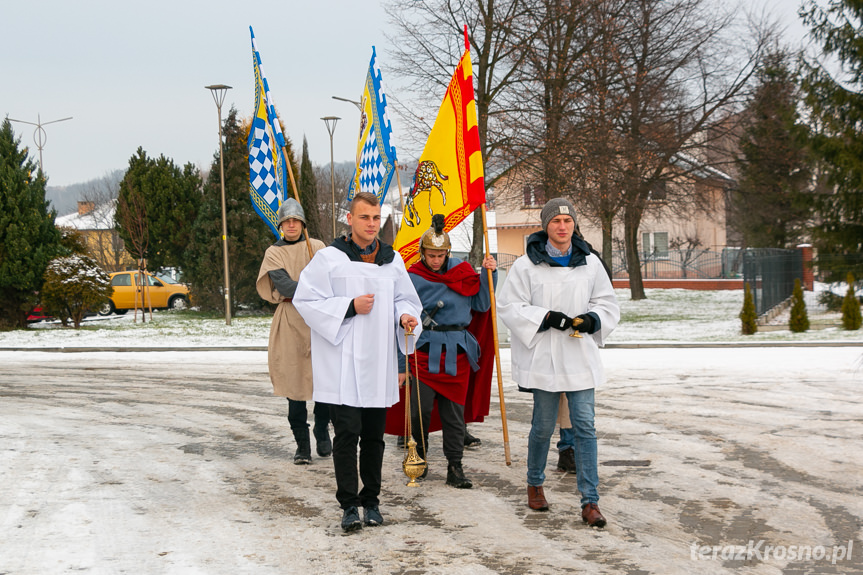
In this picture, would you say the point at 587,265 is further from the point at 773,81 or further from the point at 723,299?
the point at 773,81

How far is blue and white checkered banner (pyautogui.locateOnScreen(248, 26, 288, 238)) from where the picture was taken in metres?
8.43

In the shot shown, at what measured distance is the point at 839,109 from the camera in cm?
2431

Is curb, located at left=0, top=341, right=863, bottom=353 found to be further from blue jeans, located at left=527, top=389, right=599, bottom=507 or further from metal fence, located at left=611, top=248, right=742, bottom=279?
metal fence, located at left=611, top=248, right=742, bottom=279

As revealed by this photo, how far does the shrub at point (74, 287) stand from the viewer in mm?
25859

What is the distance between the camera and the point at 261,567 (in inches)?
187

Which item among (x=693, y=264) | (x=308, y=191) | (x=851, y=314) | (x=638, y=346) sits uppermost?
(x=308, y=191)

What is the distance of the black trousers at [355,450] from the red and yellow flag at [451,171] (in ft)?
7.56

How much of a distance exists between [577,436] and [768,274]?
19.6 m

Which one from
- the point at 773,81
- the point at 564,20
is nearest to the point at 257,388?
the point at 564,20

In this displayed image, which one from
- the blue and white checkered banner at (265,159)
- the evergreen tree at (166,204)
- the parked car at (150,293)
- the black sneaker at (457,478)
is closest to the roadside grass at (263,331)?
the parked car at (150,293)

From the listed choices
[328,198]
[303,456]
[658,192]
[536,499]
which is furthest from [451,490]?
[328,198]

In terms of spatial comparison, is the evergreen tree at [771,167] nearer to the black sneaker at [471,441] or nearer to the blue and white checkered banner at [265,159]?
the black sneaker at [471,441]

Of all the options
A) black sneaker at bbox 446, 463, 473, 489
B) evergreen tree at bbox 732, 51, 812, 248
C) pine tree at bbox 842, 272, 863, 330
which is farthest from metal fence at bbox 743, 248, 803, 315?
black sneaker at bbox 446, 463, 473, 489

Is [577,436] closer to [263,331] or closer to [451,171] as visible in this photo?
[451,171]
